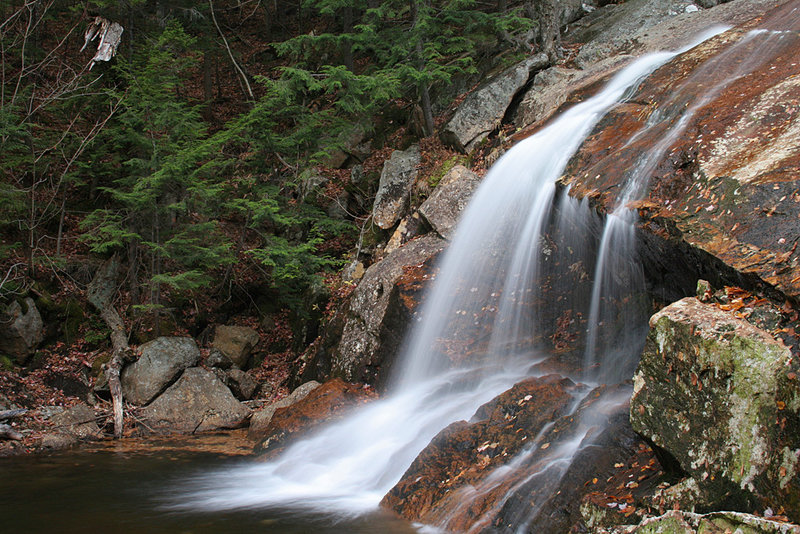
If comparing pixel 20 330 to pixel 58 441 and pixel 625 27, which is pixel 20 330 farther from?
pixel 625 27

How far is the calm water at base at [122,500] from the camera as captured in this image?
201 inches

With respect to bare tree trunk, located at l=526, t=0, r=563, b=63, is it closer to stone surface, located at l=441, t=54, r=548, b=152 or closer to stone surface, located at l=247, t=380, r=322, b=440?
stone surface, located at l=441, t=54, r=548, b=152

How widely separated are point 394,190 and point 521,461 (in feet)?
26.6

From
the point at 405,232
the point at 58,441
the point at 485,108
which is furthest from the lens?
the point at 485,108

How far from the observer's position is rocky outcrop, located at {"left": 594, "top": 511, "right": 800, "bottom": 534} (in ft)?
9.43

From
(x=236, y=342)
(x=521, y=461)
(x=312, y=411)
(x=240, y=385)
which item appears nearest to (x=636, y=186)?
(x=521, y=461)

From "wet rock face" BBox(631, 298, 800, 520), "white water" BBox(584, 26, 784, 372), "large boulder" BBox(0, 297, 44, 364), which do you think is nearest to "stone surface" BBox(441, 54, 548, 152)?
"white water" BBox(584, 26, 784, 372)

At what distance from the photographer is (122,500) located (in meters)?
5.98

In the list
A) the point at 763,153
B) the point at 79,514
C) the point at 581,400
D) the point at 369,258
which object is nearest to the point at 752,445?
the point at 581,400

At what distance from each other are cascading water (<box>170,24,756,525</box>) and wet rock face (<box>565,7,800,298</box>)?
0.65 m

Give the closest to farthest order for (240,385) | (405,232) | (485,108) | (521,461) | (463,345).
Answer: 1. (521,461)
2. (463,345)
3. (240,385)
4. (405,232)
5. (485,108)

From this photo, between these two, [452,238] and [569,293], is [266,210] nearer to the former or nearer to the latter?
[452,238]

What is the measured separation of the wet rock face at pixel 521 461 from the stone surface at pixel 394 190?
6.43 meters

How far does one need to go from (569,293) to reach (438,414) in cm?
264
